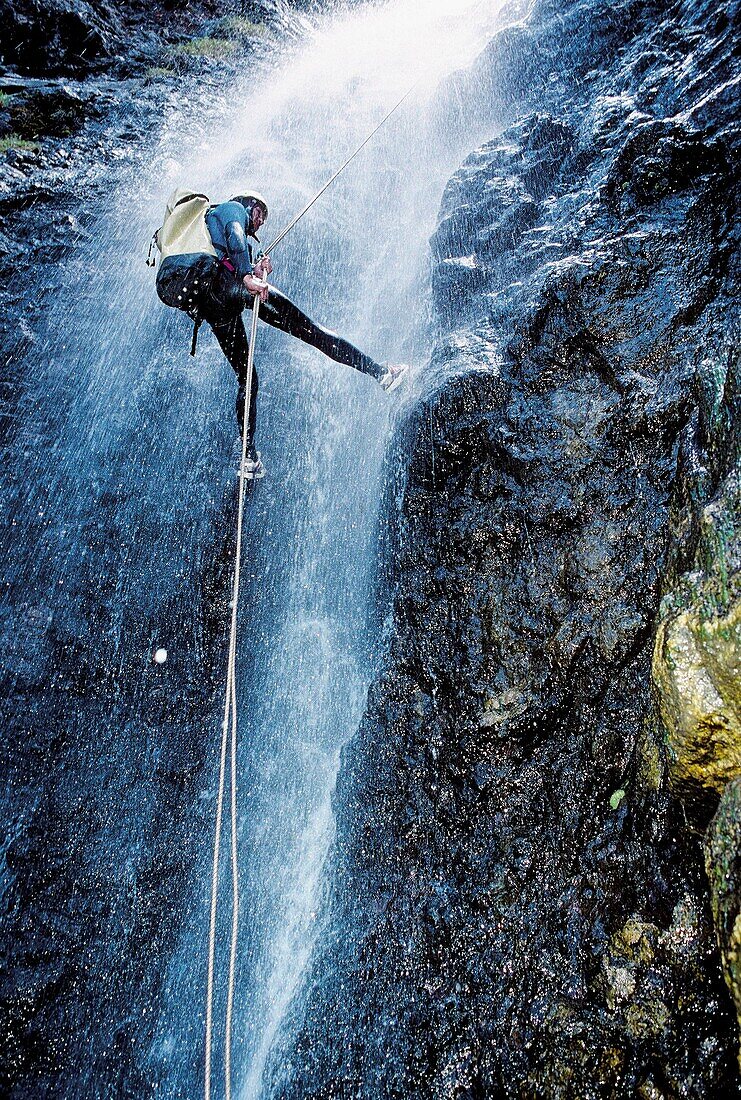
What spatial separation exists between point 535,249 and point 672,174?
51.6 inches

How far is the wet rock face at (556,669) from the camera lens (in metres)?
2.79

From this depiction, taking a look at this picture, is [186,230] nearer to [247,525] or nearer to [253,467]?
[253,467]

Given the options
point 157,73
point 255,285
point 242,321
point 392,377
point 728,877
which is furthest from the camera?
point 157,73

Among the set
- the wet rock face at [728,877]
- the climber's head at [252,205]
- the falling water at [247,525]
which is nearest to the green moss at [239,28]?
the falling water at [247,525]

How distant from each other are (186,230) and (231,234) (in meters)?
0.50

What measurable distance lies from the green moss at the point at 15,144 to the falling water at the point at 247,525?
1523 millimetres

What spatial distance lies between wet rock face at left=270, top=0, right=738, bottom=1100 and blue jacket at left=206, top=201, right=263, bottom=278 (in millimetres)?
2062

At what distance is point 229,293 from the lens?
491 cm

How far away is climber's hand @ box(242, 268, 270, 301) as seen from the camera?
4457 mm

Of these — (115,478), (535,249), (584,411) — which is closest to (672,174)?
(535,249)

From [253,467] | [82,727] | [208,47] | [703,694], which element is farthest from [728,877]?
[208,47]

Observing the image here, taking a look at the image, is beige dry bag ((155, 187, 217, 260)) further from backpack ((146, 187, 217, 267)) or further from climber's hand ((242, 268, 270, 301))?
climber's hand ((242, 268, 270, 301))

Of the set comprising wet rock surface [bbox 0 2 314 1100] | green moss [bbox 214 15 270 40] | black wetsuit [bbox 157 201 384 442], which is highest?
green moss [bbox 214 15 270 40]

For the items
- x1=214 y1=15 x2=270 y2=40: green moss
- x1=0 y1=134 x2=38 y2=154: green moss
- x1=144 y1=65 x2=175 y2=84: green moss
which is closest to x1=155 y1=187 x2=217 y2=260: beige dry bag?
x1=0 y1=134 x2=38 y2=154: green moss
